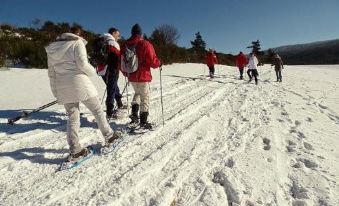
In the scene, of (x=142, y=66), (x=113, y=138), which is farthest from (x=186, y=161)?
(x=142, y=66)

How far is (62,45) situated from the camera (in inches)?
197

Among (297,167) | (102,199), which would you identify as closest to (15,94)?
(102,199)

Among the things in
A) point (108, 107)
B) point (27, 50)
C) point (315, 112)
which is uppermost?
point (27, 50)

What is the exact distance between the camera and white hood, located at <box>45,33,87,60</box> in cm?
501

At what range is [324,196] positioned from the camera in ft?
14.3

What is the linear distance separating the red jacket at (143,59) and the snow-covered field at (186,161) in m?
1.06

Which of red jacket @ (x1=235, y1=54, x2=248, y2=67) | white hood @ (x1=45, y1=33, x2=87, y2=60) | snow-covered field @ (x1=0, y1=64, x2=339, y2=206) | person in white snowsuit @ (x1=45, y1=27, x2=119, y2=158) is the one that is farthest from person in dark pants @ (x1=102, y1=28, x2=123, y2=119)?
red jacket @ (x1=235, y1=54, x2=248, y2=67)

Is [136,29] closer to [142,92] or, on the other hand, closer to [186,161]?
[142,92]

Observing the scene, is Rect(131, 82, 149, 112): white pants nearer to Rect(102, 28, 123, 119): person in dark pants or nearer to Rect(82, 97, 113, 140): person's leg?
Rect(102, 28, 123, 119): person in dark pants

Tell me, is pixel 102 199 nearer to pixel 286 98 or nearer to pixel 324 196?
pixel 324 196

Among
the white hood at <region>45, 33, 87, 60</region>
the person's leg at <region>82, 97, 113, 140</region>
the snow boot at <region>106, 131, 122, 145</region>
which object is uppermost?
the white hood at <region>45, 33, 87, 60</region>

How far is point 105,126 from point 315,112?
657cm

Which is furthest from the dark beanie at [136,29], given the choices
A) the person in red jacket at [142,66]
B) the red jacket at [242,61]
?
the red jacket at [242,61]

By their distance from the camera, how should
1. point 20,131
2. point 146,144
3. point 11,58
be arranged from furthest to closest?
point 11,58 < point 20,131 < point 146,144
